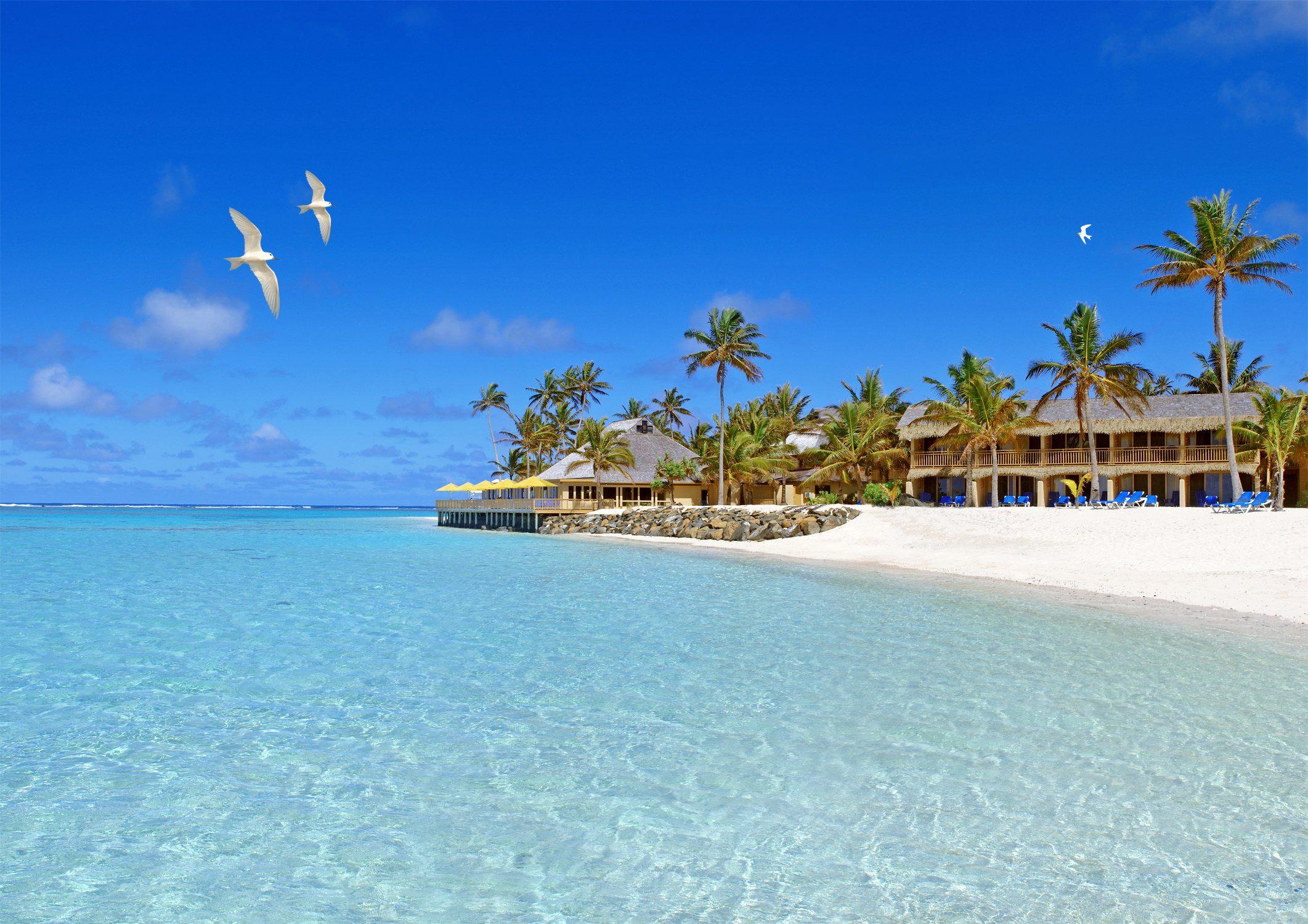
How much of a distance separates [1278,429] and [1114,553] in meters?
12.8

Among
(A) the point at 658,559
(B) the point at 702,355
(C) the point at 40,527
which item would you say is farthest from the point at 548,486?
(C) the point at 40,527

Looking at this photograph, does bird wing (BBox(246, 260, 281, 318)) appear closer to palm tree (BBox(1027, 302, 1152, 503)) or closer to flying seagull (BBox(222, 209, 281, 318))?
flying seagull (BBox(222, 209, 281, 318))

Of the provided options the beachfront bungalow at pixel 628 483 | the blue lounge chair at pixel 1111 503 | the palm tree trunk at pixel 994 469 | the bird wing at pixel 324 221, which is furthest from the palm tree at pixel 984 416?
the bird wing at pixel 324 221

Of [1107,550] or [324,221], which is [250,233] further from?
[1107,550]

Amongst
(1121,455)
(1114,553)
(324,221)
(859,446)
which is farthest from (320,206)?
(1121,455)

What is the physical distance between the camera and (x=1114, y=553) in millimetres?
21703

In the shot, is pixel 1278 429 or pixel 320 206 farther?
pixel 1278 429

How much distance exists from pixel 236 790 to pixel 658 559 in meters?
22.9

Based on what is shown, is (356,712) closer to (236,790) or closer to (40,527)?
A: (236,790)

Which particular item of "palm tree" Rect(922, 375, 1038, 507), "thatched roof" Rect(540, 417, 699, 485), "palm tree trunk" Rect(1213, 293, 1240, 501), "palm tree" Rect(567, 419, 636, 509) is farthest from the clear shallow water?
"thatched roof" Rect(540, 417, 699, 485)

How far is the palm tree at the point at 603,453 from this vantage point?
176ft

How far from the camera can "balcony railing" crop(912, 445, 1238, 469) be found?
118ft

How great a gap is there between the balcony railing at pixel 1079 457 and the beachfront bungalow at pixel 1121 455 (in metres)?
0.03

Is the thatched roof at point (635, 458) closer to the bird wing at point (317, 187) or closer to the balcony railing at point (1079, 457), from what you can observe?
the balcony railing at point (1079, 457)
